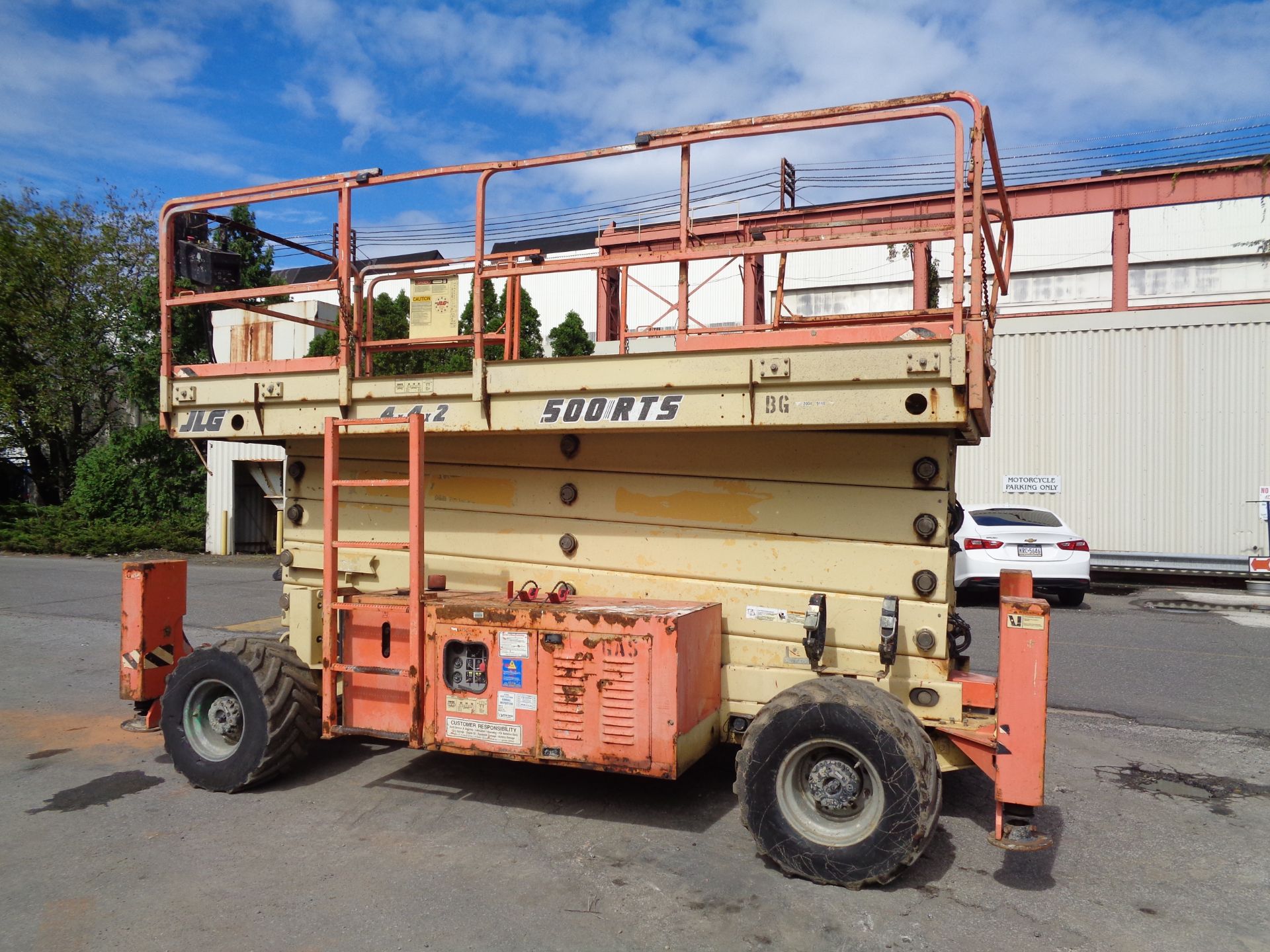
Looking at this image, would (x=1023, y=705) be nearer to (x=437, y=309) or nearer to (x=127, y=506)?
(x=437, y=309)

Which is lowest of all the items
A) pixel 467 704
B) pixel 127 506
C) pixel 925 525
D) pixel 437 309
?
pixel 467 704

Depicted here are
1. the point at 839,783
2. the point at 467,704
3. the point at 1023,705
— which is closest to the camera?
the point at 1023,705

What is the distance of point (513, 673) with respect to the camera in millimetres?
4582

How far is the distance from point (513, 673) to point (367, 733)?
106 centimetres

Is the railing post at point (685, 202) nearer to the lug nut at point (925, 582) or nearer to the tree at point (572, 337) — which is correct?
the lug nut at point (925, 582)

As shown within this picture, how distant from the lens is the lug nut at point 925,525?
4434 millimetres

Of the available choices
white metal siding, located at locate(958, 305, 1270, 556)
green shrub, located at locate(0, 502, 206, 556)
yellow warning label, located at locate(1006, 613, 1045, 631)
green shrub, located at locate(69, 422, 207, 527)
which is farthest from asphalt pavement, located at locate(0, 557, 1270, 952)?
green shrub, located at locate(69, 422, 207, 527)

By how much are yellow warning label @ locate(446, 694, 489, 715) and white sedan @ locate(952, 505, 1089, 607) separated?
9.21 metres

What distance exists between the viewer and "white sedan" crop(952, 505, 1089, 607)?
40.5 ft

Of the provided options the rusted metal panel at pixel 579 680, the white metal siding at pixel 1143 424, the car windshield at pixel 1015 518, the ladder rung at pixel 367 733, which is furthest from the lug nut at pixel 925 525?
the white metal siding at pixel 1143 424

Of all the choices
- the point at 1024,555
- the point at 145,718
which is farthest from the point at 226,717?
the point at 1024,555

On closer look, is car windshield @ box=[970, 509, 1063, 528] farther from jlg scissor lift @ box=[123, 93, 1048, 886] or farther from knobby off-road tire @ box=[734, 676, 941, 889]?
knobby off-road tire @ box=[734, 676, 941, 889]

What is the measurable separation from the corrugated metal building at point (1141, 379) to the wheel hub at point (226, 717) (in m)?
10.3

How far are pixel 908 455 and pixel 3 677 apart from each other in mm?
8509
